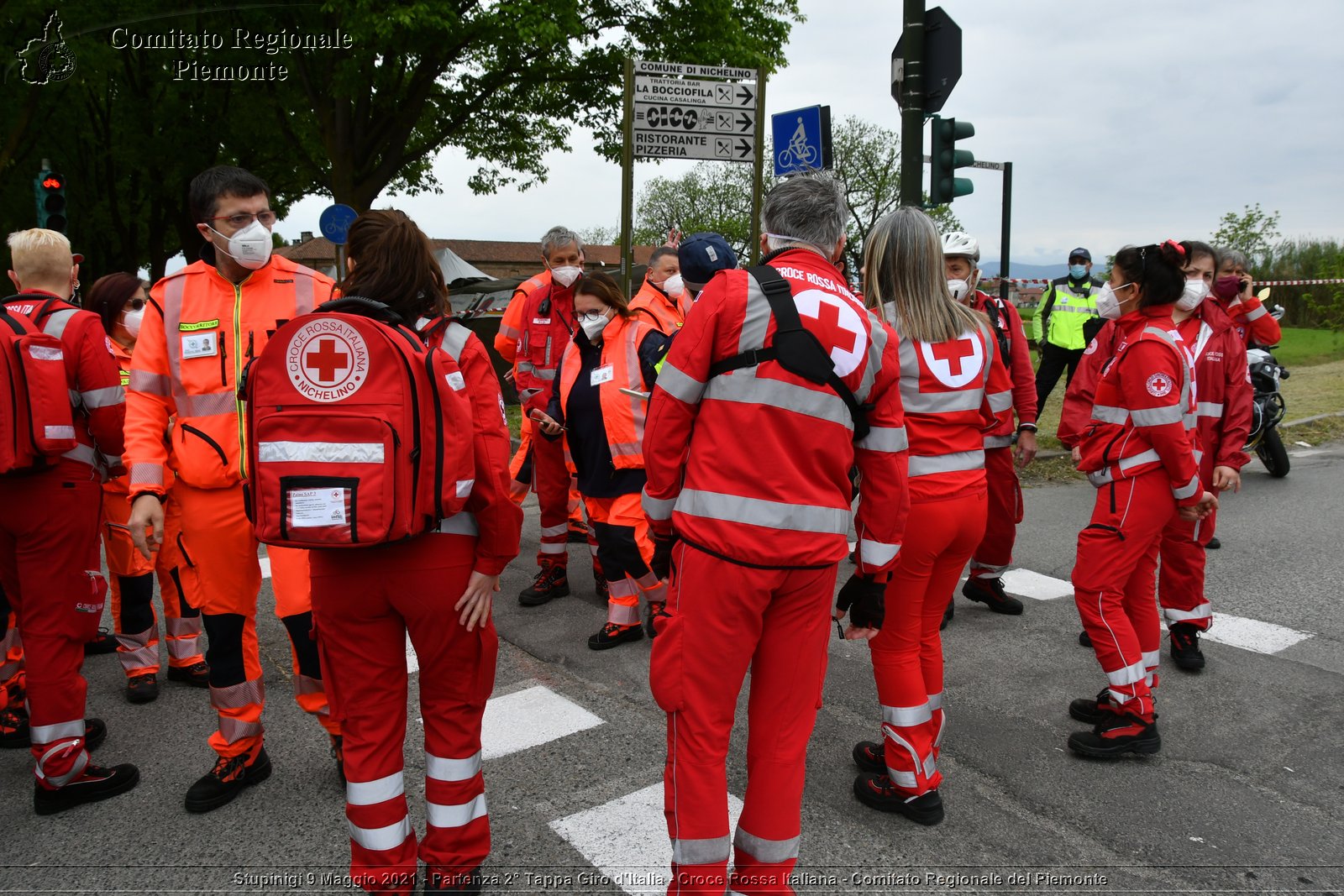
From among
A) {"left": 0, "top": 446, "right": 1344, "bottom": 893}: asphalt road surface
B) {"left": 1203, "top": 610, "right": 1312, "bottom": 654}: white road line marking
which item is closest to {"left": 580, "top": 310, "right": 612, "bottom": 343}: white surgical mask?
{"left": 0, "top": 446, "right": 1344, "bottom": 893}: asphalt road surface

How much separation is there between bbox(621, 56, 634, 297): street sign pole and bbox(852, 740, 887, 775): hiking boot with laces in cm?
511

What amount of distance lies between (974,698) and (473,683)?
8.76ft

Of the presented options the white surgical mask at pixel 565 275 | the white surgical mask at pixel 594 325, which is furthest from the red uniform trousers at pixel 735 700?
the white surgical mask at pixel 565 275

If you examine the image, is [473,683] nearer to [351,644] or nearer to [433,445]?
[351,644]

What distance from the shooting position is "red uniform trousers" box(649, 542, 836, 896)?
2.57 meters

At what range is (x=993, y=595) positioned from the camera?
227 inches

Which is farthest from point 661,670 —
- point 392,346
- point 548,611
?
point 548,611

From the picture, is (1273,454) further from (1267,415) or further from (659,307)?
(659,307)

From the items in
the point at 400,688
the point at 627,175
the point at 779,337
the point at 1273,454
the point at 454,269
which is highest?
the point at 454,269

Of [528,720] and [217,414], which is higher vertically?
[217,414]

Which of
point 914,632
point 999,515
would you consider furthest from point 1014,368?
point 914,632

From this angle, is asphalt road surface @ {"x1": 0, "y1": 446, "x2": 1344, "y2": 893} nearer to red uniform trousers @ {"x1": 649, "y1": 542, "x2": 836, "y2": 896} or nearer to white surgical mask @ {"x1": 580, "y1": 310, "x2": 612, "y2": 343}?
red uniform trousers @ {"x1": 649, "y1": 542, "x2": 836, "y2": 896}

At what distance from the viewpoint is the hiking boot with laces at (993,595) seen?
5.75 m

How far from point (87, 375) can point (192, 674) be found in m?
1.76
